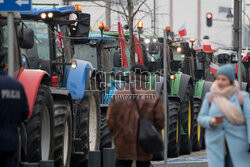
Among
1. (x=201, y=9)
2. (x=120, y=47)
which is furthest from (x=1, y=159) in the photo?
(x=201, y=9)

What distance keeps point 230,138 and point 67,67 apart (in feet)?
19.0

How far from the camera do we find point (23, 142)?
10.3 m

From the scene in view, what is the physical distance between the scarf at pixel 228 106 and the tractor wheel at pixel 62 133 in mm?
3583

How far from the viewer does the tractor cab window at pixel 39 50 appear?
43.2 ft

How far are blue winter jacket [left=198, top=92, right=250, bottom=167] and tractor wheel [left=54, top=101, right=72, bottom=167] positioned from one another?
343cm

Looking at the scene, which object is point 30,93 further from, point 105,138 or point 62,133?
point 105,138

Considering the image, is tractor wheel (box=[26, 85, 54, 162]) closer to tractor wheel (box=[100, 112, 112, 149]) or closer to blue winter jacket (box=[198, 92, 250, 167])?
blue winter jacket (box=[198, 92, 250, 167])

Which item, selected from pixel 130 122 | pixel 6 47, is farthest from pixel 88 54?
pixel 130 122

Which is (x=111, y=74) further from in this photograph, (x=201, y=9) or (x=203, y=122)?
(x=201, y=9)

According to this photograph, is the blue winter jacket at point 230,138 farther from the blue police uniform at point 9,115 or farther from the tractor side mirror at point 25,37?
the tractor side mirror at point 25,37

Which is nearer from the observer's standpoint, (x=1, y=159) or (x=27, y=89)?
(x=1, y=159)

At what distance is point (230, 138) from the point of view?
9.05 metres

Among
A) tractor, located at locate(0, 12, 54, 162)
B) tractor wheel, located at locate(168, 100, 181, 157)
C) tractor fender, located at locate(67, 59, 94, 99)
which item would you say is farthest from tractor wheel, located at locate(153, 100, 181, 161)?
tractor, located at locate(0, 12, 54, 162)

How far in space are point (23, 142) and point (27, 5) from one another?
177 centimetres
